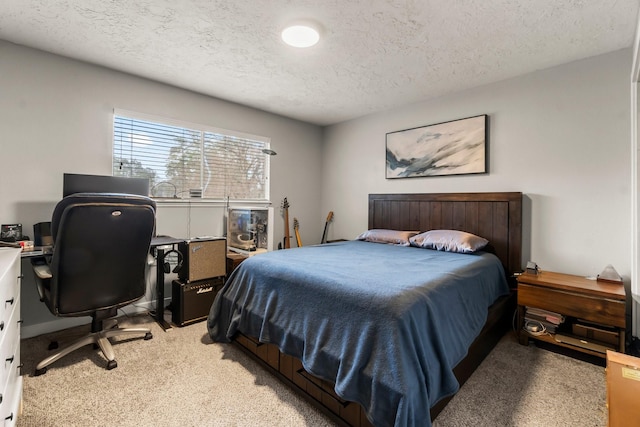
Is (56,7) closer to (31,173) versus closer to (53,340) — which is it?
(31,173)

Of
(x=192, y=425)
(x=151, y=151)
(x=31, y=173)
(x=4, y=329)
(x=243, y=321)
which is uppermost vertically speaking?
(x=151, y=151)

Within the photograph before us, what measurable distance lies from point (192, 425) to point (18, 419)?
3.06 ft

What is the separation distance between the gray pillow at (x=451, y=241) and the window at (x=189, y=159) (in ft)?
7.56

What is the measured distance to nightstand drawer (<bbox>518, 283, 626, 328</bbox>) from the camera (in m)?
2.12

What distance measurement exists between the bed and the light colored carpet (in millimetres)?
123

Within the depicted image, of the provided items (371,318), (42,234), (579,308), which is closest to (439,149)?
(579,308)

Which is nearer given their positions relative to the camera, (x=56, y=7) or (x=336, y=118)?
(x=56, y=7)

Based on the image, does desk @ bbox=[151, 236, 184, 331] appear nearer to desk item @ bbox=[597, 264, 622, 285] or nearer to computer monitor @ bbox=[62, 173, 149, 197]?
computer monitor @ bbox=[62, 173, 149, 197]

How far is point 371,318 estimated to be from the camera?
146 cm

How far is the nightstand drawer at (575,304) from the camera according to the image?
2115 mm

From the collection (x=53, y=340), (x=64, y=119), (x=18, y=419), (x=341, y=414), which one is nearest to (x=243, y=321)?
(x=341, y=414)

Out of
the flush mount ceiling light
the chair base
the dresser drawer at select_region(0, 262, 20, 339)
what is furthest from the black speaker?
the flush mount ceiling light

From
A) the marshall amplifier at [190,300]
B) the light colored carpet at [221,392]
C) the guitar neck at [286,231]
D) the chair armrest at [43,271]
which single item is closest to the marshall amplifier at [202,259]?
the marshall amplifier at [190,300]

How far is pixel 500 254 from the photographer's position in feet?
9.96
